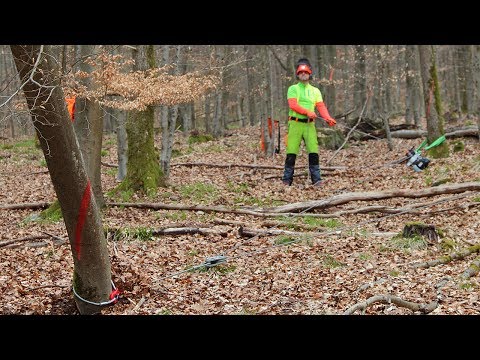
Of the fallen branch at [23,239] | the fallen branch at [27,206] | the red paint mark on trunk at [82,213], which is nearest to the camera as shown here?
the red paint mark on trunk at [82,213]

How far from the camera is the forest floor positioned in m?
6.98

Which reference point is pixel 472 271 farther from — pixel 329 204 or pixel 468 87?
pixel 468 87

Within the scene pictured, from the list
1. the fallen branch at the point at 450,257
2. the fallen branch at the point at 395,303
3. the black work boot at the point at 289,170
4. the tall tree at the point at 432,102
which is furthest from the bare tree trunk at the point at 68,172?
the tall tree at the point at 432,102

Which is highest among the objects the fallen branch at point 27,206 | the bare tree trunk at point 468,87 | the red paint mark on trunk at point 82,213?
the bare tree trunk at point 468,87

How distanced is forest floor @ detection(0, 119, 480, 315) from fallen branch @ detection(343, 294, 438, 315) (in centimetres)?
4

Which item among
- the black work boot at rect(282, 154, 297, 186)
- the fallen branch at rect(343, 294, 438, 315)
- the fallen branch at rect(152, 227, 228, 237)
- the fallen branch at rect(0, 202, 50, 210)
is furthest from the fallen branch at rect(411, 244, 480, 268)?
the fallen branch at rect(0, 202, 50, 210)

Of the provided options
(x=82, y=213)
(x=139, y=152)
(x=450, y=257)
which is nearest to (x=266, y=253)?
(x=450, y=257)

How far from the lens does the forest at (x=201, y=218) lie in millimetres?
6375

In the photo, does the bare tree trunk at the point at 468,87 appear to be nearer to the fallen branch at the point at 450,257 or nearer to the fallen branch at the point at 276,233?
the fallen branch at the point at 276,233

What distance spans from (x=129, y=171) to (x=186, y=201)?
5.42ft

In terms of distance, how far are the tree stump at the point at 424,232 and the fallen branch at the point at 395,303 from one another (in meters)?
2.50

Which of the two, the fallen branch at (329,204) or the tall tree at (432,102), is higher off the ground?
the tall tree at (432,102)

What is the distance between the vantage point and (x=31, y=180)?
17047 millimetres
